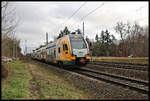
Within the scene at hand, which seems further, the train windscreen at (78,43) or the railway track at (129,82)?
the train windscreen at (78,43)

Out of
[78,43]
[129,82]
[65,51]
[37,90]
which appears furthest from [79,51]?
[37,90]

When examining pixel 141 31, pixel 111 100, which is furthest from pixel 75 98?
pixel 141 31

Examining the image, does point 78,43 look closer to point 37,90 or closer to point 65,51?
point 65,51

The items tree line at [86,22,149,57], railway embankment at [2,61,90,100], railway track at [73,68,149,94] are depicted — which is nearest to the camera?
railway embankment at [2,61,90,100]

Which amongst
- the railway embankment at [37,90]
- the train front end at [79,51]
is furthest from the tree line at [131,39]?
the railway embankment at [37,90]

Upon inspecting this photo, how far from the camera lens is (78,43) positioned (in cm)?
1348

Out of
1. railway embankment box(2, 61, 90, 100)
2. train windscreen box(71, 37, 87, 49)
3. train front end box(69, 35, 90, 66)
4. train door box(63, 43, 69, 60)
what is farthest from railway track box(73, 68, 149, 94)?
train windscreen box(71, 37, 87, 49)

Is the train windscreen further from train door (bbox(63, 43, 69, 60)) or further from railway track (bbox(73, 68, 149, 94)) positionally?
railway track (bbox(73, 68, 149, 94))

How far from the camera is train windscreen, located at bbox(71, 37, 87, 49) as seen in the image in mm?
13152

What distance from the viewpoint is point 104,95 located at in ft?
18.8

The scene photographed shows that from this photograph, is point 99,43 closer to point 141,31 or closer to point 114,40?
point 114,40

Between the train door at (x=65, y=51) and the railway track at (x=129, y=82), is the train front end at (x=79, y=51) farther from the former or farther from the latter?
the railway track at (x=129, y=82)

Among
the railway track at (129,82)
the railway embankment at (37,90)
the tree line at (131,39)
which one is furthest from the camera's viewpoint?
the tree line at (131,39)

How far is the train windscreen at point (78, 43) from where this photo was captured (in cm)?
1315
